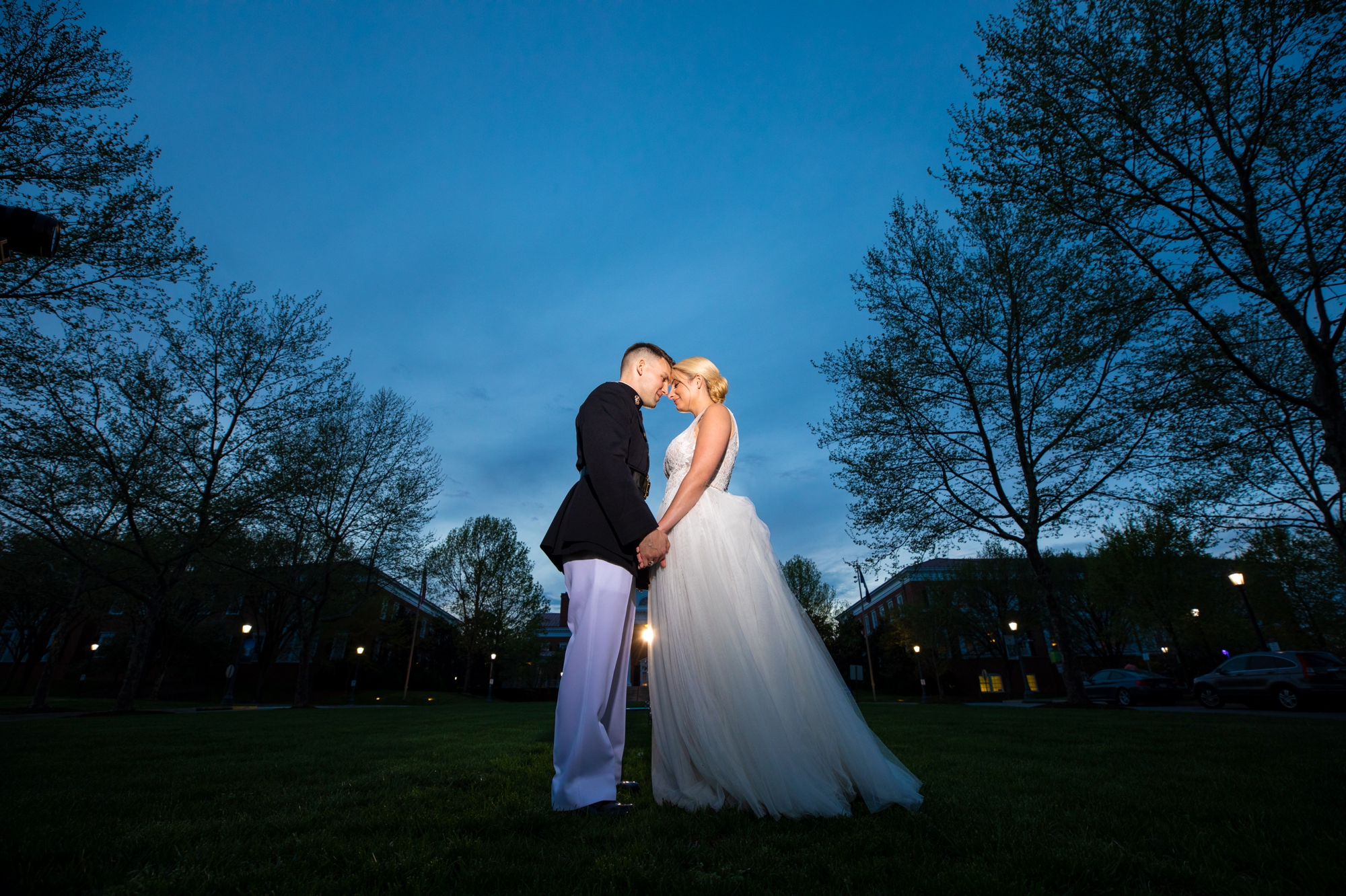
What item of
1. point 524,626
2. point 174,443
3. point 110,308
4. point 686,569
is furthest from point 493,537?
point 686,569

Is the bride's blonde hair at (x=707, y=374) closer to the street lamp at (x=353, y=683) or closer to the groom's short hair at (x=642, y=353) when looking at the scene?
the groom's short hair at (x=642, y=353)

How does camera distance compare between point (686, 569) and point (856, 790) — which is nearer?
point (856, 790)

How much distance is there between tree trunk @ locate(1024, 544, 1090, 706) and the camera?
A: 15725 millimetres

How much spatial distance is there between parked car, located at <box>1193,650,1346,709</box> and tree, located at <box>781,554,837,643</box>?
29.5 metres

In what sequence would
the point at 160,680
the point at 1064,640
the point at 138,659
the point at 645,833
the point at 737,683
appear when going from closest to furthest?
the point at 645,833
the point at 737,683
the point at 1064,640
the point at 138,659
the point at 160,680

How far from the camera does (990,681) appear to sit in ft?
151

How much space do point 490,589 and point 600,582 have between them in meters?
37.5

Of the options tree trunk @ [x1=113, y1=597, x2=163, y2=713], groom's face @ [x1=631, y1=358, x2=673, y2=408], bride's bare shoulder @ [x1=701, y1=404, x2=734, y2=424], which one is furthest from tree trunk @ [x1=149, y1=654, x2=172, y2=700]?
A: bride's bare shoulder @ [x1=701, y1=404, x2=734, y2=424]

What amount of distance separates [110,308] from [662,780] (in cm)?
1533

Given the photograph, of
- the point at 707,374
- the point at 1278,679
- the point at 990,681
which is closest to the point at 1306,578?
the point at 1278,679

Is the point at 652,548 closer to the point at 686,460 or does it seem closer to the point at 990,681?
the point at 686,460

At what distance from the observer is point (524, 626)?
37406mm

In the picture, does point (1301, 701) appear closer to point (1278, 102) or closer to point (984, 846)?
point (1278, 102)

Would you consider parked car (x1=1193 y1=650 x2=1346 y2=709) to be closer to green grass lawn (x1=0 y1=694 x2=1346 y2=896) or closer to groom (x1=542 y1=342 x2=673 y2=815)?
green grass lawn (x1=0 y1=694 x2=1346 y2=896)
